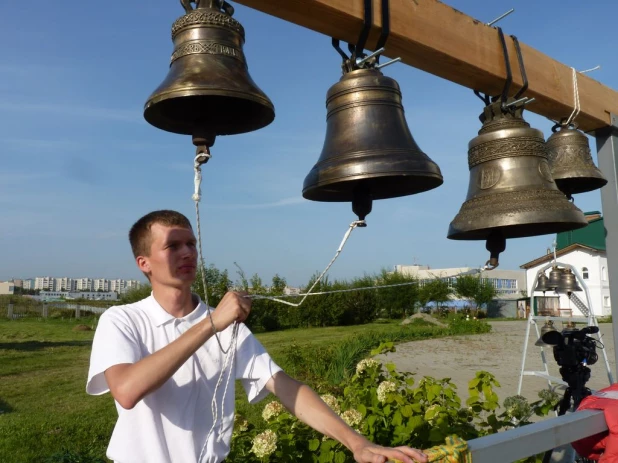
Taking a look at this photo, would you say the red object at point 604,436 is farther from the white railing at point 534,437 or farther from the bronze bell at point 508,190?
the bronze bell at point 508,190

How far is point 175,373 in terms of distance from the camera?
202 centimetres

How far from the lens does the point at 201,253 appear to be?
166 cm

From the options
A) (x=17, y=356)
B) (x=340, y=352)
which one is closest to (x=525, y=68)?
(x=340, y=352)

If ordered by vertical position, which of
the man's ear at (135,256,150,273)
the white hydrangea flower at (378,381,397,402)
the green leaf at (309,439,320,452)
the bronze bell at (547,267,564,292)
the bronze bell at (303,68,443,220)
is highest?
the bronze bell at (303,68,443,220)

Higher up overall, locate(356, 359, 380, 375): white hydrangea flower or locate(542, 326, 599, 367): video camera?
locate(542, 326, 599, 367): video camera

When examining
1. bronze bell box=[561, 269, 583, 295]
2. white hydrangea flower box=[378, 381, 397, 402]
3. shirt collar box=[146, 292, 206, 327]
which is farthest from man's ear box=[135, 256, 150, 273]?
bronze bell box=[561, 269, 583, 295]

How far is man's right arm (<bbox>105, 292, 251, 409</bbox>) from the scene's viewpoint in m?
1.69

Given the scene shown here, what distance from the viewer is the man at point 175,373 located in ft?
6.15

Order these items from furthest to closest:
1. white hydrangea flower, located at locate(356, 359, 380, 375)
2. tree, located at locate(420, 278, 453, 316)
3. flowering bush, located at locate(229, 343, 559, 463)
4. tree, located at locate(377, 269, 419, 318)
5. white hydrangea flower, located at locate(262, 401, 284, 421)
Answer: tree, located at locate(420, 278, 453, 316), tree, located at locate(377, 269, 419, 318), white hydrangea flower, located at locate(356, 359, 380, 375), white hydrangea flower, located at locate(262, 401, 284, 421), flowering bush, located at locate(229, 343, 559, 463)

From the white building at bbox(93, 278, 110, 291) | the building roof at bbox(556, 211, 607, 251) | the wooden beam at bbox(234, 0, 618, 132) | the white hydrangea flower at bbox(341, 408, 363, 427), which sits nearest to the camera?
the wooden beam at bbox(234, 0, 618, 132)

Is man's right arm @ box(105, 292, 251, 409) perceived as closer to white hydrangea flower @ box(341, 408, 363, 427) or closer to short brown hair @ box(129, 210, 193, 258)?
short brown hair @ box(129, 210, 193, 258)

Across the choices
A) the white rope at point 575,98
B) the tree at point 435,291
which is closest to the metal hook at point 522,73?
the white rope at point 575,98

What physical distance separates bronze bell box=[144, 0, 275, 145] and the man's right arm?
24.7 inches

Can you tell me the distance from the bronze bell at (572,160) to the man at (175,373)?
2313mm
